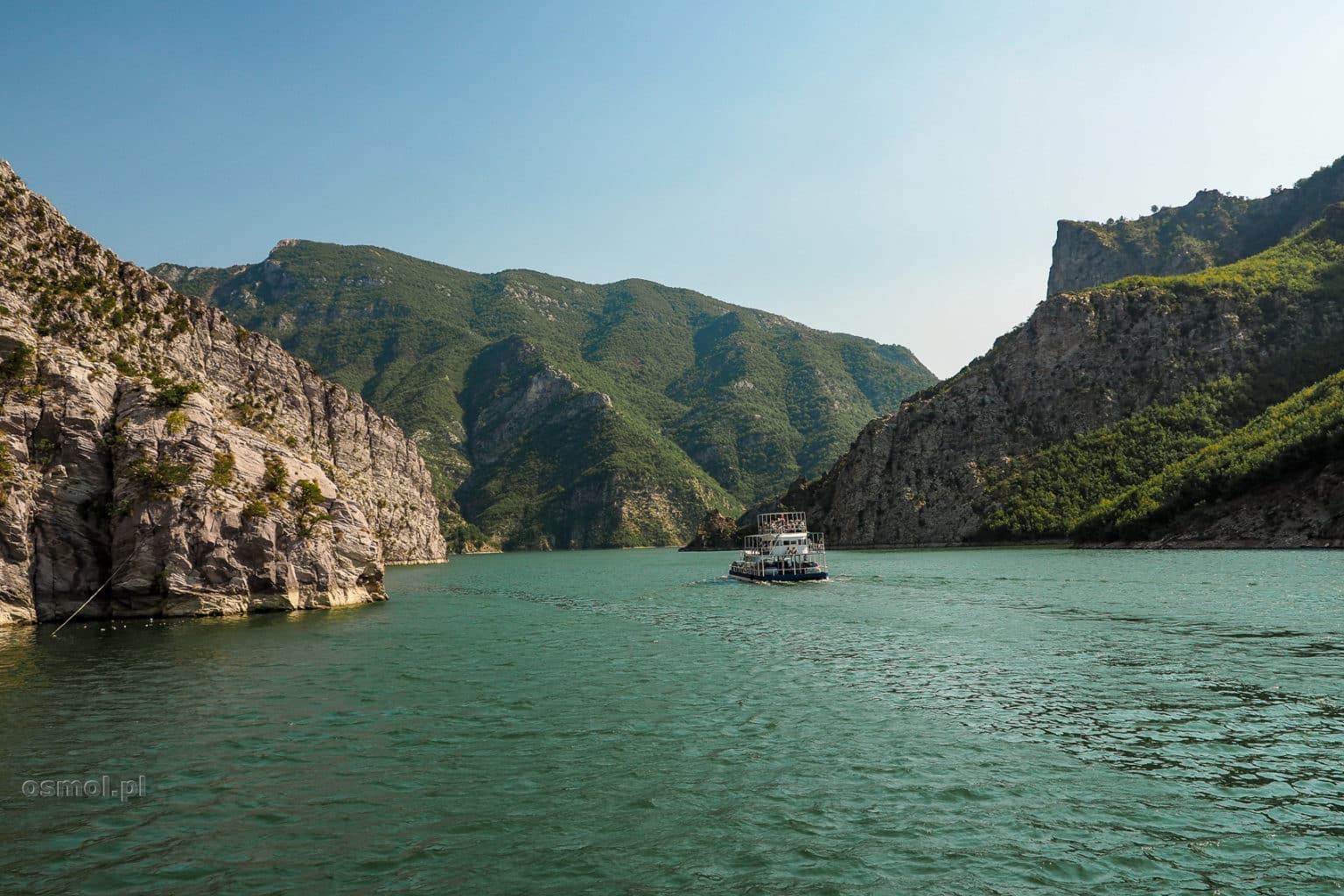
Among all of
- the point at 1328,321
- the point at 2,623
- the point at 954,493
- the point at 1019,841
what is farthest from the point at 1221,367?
the point at 2,623

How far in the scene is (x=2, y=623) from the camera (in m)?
51.5

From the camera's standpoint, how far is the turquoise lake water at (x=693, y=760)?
14539 mm

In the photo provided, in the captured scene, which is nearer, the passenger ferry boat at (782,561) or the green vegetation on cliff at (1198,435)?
the passenger ferry boat at (782,561)

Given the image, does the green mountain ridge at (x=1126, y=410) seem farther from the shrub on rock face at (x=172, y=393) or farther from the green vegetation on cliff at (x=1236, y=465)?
the shrub on rock face at (x=172, y=393)

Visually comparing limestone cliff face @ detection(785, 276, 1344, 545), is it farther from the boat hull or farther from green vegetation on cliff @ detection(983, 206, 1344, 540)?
the boat hull

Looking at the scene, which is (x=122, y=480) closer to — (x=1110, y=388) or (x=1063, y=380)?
(x=1063, y=380)

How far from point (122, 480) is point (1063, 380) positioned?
184 metres

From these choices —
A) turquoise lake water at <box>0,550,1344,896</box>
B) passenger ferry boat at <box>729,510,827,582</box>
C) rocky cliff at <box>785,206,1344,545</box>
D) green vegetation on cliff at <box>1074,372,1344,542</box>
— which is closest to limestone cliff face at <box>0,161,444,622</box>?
turquoise lake water at <box>0,550,1344,896</box>

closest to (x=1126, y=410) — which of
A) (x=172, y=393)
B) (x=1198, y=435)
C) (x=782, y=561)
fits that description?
(x=1198, y=435)

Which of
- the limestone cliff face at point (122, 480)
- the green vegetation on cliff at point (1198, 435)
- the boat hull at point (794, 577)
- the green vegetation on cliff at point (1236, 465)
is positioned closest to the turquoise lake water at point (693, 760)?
the limestone cliff face at point (122, 480)

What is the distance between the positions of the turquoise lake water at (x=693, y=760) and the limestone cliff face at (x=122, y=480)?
9480 mm

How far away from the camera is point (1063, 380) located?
18350cm

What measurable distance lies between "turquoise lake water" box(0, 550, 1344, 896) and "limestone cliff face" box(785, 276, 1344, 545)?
141399mm

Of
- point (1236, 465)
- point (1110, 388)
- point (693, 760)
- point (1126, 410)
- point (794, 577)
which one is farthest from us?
point (1110, 388)
